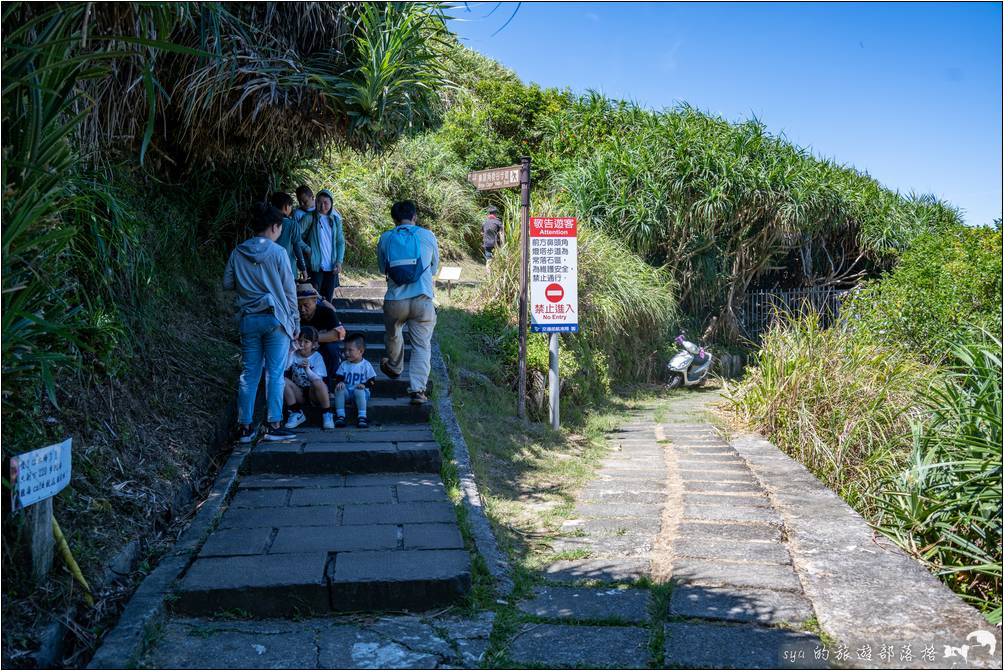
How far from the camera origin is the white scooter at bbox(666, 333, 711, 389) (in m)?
12.4

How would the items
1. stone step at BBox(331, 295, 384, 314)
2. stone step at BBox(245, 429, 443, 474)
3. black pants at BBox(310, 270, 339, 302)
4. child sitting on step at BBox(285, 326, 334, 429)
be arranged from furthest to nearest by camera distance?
stone step at BBox(331, 295, 384, 314), black pants at BBox(310, 270, 339, 302), child sitting on step at BBox(285, 326, 334, 429), stone step at BBox(245, 429, 443, 474)

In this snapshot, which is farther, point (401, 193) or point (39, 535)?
point (401, 193)

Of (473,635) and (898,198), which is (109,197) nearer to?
(473,635)

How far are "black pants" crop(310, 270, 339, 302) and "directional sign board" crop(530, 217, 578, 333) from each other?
1979mm

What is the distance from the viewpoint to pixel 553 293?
26.9ft

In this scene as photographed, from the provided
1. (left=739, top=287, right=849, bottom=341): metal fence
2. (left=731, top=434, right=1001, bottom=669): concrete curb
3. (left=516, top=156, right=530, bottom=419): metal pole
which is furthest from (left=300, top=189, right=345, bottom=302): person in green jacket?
(left=739, top=287, right=849, bottom=341): metal fence

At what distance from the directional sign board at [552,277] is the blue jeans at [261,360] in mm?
3325

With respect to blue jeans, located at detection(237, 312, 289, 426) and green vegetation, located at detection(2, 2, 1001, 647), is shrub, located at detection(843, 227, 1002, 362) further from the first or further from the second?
blue jeans, located at detection(237, 312, 289, 426)

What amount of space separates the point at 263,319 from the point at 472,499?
1835 mm

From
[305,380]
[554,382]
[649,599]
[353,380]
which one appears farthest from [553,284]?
[649,599]

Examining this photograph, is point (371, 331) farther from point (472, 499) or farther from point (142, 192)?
point (472, 499)

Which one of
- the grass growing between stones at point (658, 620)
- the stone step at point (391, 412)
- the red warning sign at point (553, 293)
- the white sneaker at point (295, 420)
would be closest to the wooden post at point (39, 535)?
the grass growing between stones at point (658, 620)

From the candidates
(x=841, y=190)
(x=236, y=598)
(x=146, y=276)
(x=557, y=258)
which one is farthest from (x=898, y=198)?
(x=236, y=598)

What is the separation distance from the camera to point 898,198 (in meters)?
17.0
